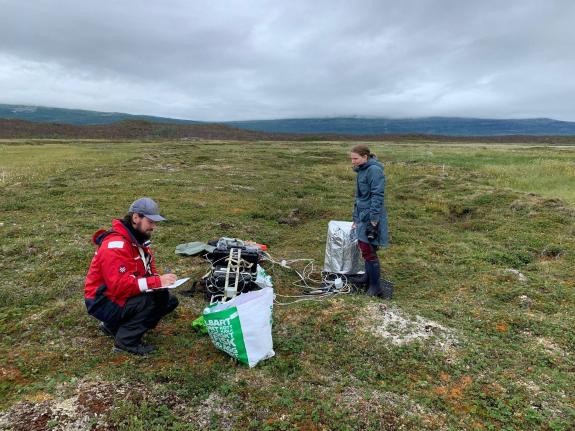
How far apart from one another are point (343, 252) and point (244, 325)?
16.4ft

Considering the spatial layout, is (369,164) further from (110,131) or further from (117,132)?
(110,131)

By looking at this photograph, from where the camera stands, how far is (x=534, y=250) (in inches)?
514

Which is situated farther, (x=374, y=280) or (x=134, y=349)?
(x=374, y=280)

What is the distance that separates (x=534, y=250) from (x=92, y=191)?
62.2ft

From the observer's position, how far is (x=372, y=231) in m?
8.80

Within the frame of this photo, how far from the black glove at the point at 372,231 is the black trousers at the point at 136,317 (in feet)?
14.8

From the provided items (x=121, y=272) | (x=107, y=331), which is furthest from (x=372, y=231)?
(x=107, y=331)

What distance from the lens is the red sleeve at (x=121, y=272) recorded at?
5.82m

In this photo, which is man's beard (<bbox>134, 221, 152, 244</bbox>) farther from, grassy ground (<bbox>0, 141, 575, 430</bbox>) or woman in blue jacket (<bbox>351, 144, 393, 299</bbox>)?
woman in blue jacket (<bbox>351, 144, 393, 299</bbox>)

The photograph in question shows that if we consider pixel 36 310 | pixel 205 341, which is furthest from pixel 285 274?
pixel 36 310

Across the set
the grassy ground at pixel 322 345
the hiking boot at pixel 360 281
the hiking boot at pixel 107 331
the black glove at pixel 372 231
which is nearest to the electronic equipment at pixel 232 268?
the grassy ground at pixel 322 345

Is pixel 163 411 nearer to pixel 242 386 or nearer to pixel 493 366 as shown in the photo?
pixel 242 386

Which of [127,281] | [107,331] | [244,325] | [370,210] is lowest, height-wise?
[107,331]

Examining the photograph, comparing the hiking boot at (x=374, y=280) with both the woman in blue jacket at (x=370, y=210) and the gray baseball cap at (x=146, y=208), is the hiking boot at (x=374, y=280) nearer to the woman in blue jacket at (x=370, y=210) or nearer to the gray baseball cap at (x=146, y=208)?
the woman in blue jacket at (x=370, y=210)
